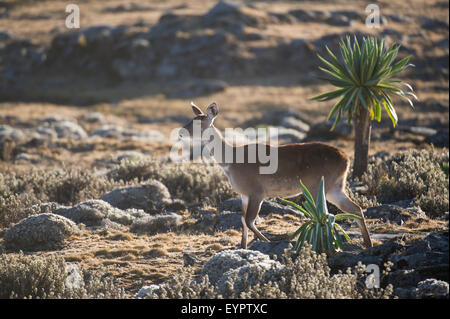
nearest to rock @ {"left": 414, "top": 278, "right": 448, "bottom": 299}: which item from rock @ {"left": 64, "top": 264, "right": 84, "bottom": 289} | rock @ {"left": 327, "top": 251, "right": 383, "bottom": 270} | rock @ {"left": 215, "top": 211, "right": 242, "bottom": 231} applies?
rock @ {"left": 327, "top": 251, "right": 383, "bottom": 270}

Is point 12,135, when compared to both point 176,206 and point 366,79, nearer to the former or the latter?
point 176,206

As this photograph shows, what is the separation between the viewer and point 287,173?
29.9 ft

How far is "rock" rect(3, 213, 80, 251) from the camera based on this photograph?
35.6ft

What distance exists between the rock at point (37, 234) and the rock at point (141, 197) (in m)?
2.84

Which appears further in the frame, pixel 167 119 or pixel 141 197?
pixel 167 119

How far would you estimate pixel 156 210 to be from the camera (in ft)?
45.3

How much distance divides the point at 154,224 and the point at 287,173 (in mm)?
4440

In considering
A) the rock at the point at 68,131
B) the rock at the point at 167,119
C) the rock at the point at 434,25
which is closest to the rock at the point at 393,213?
the rock at the point at 68,131

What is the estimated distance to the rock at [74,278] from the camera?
8.08 m

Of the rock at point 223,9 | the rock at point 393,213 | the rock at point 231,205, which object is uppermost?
the rock at point 223,9

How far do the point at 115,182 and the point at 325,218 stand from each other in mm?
9476

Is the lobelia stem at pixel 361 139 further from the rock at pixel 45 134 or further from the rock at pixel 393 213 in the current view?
the rock at pixel 45 134

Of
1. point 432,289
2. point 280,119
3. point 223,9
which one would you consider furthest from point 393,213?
point 223,9
